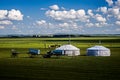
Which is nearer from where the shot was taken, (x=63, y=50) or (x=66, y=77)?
(x=66, y=77)

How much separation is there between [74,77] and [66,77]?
76 cm

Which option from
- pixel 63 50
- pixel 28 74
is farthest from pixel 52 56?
pixel 28 74

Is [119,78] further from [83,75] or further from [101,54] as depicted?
[101,54]

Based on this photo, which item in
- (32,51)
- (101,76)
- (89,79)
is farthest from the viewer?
(32,51)

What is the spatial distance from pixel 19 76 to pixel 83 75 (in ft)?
20.5

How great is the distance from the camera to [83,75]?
1179 inches

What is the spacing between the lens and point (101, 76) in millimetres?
29266

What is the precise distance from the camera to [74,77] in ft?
93.7

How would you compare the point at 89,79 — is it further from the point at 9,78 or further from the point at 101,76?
the point at 9,78

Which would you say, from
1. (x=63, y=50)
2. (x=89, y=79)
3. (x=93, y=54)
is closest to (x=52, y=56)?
(x=63, y=50)

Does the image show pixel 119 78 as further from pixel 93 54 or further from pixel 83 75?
pixel 93 54

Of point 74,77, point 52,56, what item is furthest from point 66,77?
point 52,56

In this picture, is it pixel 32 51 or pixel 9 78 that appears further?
pixel 32 51

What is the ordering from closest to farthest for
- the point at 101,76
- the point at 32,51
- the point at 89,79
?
1. the point at 89,79
2. the point at 101,76
3. the point at 32,51
